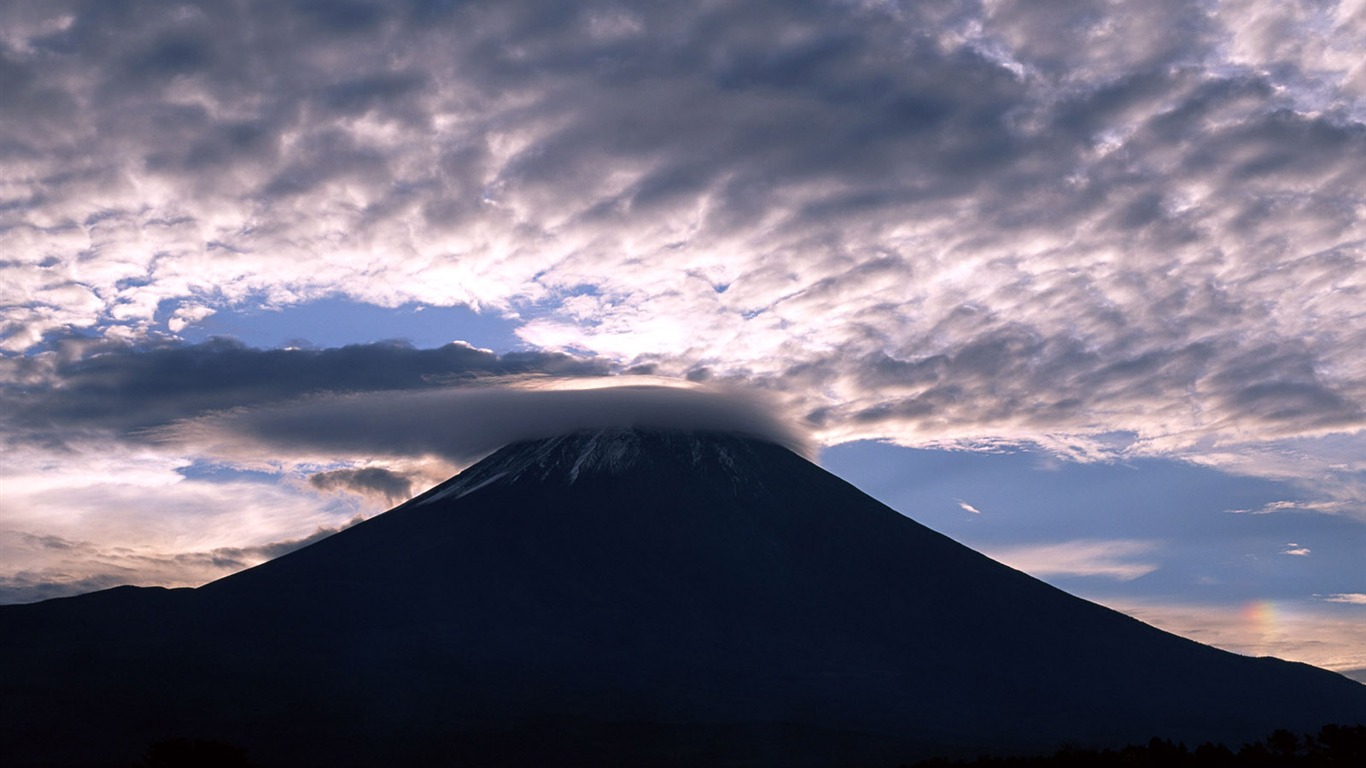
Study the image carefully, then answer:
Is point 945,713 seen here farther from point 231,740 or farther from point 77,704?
point 77,704

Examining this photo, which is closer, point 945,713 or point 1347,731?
point 1347,731

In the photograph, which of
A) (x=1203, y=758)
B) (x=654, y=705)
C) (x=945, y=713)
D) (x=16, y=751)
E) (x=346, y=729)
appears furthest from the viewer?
(x=945, y=713)

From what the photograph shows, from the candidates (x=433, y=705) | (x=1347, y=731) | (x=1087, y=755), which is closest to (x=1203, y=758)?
(x=1087, y=755)

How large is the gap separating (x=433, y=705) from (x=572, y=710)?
20.2 m

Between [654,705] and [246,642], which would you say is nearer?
[654,705]

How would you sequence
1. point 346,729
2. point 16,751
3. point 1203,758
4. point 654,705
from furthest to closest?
1. point 654,705
2. point 346,729
3. point 16,751
4. point 1203,758

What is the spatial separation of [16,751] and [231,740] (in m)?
25.1

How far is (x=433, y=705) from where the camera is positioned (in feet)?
593

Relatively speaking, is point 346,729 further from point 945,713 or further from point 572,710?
point 945,713

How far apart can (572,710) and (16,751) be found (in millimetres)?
70345

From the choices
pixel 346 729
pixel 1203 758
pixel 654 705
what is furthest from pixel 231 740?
pixel 1203 758

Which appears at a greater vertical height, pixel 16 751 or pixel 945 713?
pixel 945 713

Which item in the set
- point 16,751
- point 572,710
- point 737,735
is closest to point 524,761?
point 572,710

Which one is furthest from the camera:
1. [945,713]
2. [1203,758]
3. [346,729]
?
[945,713]
